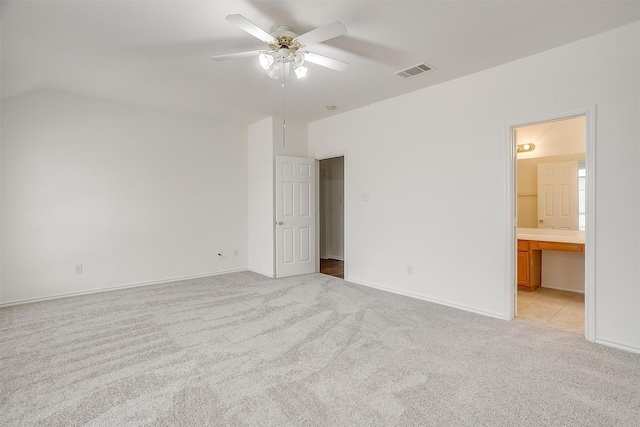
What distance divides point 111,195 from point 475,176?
484 cm

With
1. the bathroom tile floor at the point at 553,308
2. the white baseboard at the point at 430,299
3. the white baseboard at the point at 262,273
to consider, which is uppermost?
the white baseboard at the point at 262,273

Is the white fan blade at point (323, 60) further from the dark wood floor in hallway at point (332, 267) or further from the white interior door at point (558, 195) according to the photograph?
the white interior door at point (558, 195)

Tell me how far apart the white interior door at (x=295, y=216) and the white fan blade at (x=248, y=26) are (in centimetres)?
297

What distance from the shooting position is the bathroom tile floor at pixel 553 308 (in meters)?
3.32

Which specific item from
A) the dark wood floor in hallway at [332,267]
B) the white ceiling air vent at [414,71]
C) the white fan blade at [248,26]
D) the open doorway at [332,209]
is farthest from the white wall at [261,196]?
the white fan blade at [248,26]

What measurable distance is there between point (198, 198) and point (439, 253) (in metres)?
3.89

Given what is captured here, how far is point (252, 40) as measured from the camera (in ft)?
9.37

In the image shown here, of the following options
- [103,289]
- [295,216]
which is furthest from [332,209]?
[103,289]

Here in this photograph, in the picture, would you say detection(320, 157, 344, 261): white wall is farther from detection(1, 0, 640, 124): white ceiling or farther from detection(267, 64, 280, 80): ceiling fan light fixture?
detection(267, 64, 280, 80): ceiling fan light fixture

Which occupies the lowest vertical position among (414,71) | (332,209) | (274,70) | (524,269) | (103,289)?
(103,289)

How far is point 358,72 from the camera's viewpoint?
3.54 metres

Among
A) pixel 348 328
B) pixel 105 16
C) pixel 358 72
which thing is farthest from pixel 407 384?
pixel 105 16

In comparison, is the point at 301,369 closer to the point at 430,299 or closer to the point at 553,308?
the point at 430,299

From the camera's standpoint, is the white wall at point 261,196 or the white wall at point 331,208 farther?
the white wall at point 331,208
